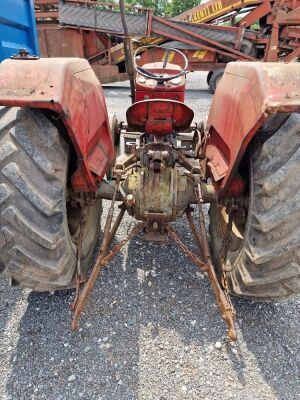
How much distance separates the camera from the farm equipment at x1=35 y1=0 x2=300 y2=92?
7.98 meters

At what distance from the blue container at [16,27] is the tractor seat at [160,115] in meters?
1.66

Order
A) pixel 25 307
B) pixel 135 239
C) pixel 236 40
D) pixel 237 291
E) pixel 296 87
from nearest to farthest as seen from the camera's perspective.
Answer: pixel 296 87 → pixel 237 291 → pixel 25 307 → pixel 135 239 → pixel 236 40

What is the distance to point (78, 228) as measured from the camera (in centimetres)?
214

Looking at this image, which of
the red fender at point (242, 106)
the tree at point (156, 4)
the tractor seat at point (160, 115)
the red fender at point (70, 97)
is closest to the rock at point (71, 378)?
the red fender at point (70, 97)

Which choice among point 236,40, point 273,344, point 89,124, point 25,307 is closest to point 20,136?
point 89,124

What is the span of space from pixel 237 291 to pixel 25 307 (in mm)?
1220

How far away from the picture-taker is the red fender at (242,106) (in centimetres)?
138

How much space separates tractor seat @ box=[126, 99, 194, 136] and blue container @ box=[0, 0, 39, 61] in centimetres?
166

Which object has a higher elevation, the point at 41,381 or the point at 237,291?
the point at 237,291

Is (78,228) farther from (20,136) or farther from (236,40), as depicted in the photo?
(236,40)

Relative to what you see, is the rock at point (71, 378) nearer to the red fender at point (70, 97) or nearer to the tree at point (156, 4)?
the red fender at point (70, 97)

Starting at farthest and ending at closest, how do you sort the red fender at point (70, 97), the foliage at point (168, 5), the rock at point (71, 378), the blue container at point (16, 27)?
the foliage at point (168, 5) < the blue container at point (16, 27) < the rock at point (71, 378) < the red fender at point (70, 97)

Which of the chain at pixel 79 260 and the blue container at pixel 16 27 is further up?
the blue container at pixel 16 27

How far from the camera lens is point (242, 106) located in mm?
1636
